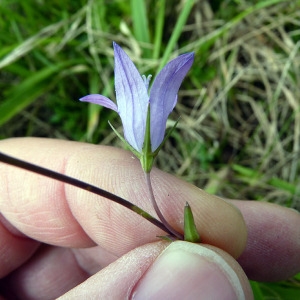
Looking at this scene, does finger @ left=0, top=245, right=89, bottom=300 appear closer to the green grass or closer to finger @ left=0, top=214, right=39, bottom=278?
finger @ left=0, top=214, right=39, bottom=278

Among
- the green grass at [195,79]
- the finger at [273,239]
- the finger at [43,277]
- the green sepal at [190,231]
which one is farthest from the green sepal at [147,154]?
the green grass at [195,79]

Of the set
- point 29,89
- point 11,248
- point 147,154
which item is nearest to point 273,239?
point 147,154

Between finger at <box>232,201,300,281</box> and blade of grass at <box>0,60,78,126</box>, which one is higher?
blade of grass at <box>0,60,78,126</box>

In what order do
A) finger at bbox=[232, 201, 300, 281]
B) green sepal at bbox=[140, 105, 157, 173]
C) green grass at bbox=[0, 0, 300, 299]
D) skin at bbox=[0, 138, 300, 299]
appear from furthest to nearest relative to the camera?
green grass at bbox=[0, 0, 300, 299] → finger at bbox=[232, 201, 300, 281] → skin at bbox=[0, 138, 300, 299] → green sepal at bbox=[140, 105, 157, 173]

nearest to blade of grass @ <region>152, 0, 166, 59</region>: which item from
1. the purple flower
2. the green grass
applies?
the green grass

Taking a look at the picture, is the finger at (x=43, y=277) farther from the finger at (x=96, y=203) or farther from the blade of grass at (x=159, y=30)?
the blade of grass at (x=159, y=30)

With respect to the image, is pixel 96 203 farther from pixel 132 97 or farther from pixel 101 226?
pixel 132 97
